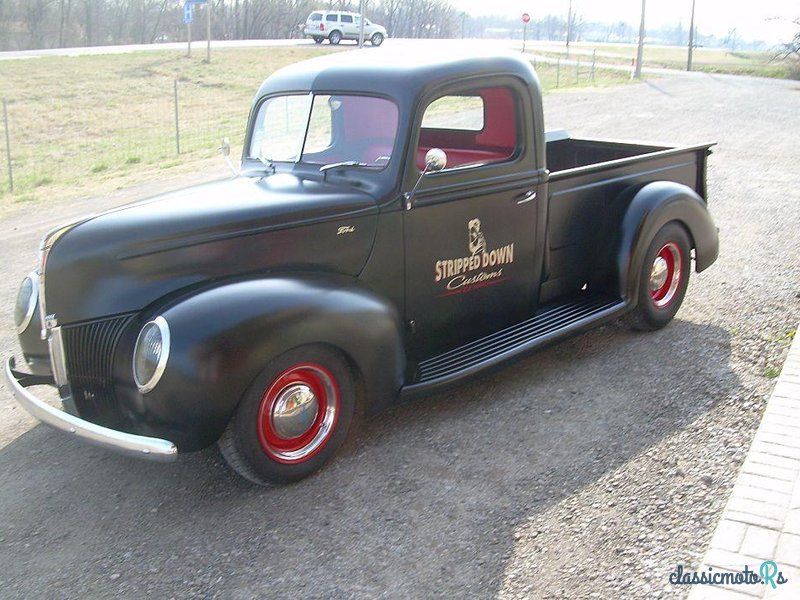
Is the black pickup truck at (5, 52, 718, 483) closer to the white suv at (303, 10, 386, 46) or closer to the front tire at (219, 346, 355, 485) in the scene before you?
the front tire at (219, 346, 355, 485)

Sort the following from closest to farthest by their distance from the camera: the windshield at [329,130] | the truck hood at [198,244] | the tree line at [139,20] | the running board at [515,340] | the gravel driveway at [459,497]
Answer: the gravel driveway at [459,497]
the truck hood at [198,244]
the running board at [515,340]
the windshield at [329,130]
the tree line at [139,20]

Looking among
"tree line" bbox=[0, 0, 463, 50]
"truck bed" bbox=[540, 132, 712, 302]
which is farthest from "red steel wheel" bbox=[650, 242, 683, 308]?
"tree line" bbox=[0, 0, 463, 50]

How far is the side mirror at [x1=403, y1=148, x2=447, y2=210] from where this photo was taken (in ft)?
13.0

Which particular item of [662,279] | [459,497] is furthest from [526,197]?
[459,497]

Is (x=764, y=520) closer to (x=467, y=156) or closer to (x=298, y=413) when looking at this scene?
(x=298, y=413)

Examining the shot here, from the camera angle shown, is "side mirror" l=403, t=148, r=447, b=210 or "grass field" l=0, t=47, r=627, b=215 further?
"grass field" l=0, t=47, r=627, b=215

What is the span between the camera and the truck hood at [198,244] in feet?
11.4

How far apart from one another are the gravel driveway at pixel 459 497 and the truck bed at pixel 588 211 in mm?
494

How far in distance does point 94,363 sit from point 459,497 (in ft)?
5.58

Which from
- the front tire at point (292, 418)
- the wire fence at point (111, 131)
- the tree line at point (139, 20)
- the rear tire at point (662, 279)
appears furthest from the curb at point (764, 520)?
the tree line at point (139, 20)

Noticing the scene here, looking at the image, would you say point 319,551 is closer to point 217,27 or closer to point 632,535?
point 632,535

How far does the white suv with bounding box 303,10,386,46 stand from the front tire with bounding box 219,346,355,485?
1488 inches

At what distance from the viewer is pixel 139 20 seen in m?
60.8

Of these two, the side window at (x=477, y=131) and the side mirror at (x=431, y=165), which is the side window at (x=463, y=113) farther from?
the side mirror at (x=431, y=165)
